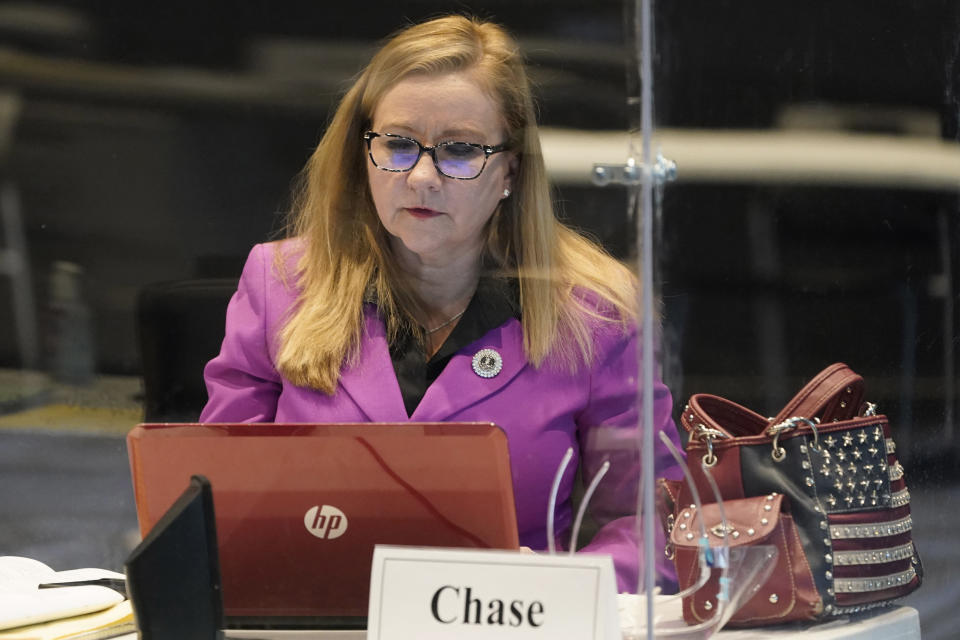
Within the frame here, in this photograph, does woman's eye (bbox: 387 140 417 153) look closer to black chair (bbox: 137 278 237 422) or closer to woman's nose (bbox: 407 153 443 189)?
woman's nose (bbox: 407 153 443 189)

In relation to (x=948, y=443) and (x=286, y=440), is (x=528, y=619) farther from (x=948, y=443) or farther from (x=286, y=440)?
(x=948, y=443)

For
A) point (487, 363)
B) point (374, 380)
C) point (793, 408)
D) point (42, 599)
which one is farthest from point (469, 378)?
point (42, 599)

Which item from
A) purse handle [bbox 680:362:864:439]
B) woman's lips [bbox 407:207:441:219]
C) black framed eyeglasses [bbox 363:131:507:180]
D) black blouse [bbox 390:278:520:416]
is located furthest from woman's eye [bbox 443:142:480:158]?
purse handle [bbox 680:362:864:439]

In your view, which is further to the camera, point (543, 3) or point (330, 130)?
point (543, 3)

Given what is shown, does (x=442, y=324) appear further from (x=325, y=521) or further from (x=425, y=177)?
(x=325, y=521)

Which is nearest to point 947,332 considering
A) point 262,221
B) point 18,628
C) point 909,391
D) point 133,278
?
point 909,391

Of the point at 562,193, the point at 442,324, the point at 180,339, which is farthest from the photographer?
the point at 180,339

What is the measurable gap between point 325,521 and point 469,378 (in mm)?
512

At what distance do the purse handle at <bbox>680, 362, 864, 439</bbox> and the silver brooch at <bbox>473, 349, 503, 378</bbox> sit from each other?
1.19 ft

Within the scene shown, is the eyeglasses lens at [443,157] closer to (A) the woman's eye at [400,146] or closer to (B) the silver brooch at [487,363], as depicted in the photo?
(A) the woman's eye at [400,146]

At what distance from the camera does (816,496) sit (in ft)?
4.42

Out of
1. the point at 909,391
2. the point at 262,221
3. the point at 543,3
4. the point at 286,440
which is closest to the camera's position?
the point at 286,440

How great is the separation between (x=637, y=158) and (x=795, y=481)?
1.46 feet

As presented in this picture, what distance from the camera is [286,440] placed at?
1198 mm
